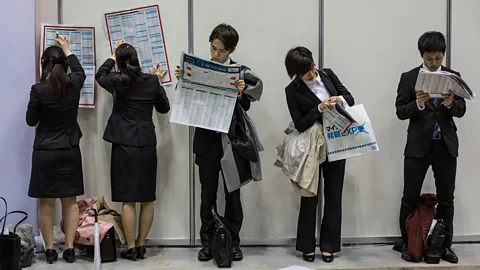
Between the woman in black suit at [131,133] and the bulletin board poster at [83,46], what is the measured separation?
0.30m

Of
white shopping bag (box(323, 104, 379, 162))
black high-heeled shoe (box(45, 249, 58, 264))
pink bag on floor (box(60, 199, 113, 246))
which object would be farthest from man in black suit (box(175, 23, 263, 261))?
black high-heeled shoe (box(45, 249, 58, 264))

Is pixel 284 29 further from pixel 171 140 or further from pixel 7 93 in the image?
pixel 7 93

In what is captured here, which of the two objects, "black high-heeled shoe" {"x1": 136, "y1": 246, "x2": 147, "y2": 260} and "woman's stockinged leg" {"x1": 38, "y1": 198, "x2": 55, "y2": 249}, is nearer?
"woman's stockinged leg" {"x1": 38, "y1": 198, "x2": 55, "y2": 249}

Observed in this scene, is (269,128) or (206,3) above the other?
(206,3)

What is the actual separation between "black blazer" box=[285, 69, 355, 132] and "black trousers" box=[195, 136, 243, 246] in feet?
1.81

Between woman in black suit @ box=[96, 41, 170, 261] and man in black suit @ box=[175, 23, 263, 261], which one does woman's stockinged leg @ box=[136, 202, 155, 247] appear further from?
man in black suit @ box=[175, 23, 263, 261]

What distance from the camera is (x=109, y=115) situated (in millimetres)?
4137

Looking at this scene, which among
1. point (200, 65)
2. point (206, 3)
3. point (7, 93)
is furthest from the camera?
point (206, 3)

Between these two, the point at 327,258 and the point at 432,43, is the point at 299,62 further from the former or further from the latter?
the point at 327,258

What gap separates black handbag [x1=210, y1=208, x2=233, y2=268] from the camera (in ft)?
11.8

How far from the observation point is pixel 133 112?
376cm

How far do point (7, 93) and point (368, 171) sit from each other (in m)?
2.75

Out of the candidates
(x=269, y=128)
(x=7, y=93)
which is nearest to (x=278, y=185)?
(x=269, y=128)

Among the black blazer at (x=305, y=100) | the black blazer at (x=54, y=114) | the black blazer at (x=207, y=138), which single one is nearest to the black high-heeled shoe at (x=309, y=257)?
the black blazer at (x=305, y=100)
